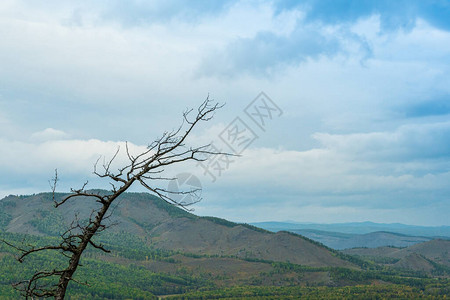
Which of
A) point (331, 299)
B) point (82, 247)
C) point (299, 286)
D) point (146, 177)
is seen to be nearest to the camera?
point (82, 247)

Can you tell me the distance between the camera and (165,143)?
24.6 ft

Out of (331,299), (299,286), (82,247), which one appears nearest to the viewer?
(82,247)

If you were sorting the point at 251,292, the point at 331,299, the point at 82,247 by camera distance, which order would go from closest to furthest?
the point at 82,247
the point at 331,299
the point at 251,292

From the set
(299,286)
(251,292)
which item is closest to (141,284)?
(251,292)

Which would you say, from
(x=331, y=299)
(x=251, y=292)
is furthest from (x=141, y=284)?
(x=331, y=299)

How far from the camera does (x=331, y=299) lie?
464 ft

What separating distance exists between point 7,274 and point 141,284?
5187 cm

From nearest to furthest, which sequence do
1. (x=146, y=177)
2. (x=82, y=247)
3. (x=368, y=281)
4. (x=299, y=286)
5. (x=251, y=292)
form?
(x=82, y=247), (x=146, y=177), (x=251, y=292), (x=299, y=286), (x=368, y=281)

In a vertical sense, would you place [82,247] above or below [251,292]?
above

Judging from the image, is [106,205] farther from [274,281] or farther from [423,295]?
[274,281]

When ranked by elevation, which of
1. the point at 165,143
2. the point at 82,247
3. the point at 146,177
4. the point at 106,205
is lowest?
the point at 82,247

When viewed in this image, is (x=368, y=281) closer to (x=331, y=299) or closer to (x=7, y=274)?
(x=331, y=299)

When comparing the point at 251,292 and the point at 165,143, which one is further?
the point at 251,292

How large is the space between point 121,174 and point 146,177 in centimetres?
43
